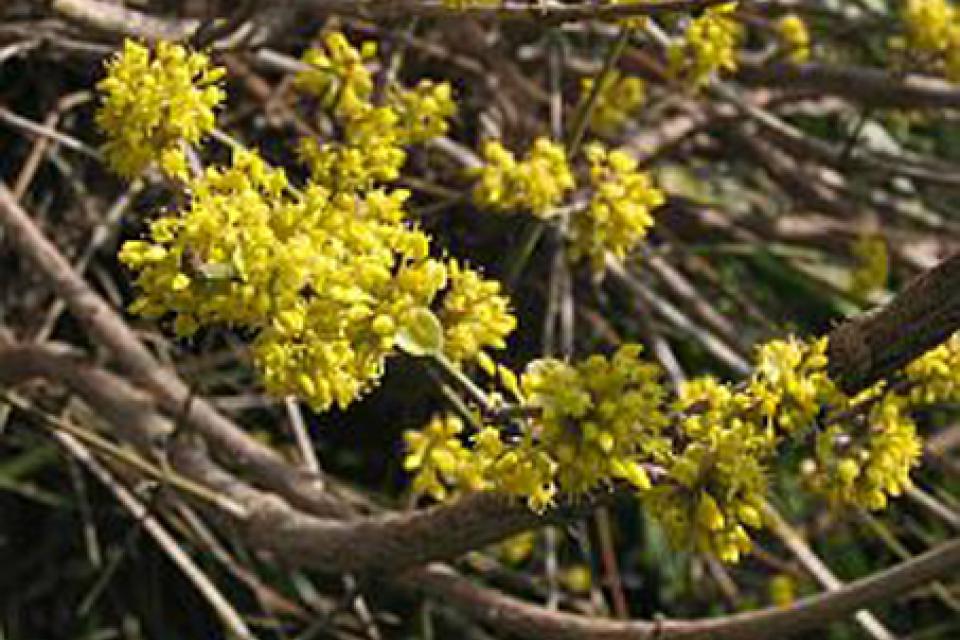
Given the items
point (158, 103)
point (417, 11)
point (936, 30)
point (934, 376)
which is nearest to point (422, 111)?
point (417, 11)

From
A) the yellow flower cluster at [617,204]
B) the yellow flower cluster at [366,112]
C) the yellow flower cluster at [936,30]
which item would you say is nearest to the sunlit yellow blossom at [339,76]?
the yellow flower cluster at [366,112]

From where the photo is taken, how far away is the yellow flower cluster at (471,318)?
3.90 ft

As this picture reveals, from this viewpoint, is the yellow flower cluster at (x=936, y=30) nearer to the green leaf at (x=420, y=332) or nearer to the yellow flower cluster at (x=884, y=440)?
the yellow flower cluster at (x=884, y=440)

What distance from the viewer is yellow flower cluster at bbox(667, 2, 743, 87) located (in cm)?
171

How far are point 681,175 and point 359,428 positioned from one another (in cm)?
73

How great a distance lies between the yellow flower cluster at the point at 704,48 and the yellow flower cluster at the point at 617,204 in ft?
0.72

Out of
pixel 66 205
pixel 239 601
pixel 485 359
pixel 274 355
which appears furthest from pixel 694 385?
pixel 66 205

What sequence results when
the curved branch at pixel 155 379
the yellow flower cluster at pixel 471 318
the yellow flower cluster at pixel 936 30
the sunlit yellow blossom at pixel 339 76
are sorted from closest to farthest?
the yellow flower cluster at pixel 471 318
the sunlit yellow blossom at pixel 339 76
the curved branch at pixel 155 379
the yellow flower cluster at pixel 936 30

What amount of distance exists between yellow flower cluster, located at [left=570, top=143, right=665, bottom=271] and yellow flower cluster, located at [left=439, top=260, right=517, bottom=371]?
1.23 ft

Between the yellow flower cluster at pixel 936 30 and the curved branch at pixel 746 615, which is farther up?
the yellow flower cluster at pixel 936 30

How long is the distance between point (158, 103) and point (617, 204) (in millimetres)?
530

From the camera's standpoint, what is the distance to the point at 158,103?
1242 millimetres

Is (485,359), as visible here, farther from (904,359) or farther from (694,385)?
(904,359)

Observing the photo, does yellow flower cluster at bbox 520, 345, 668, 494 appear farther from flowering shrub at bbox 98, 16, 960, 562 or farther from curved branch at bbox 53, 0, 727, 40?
curved branch at bbox 53, 0, 727, 40
